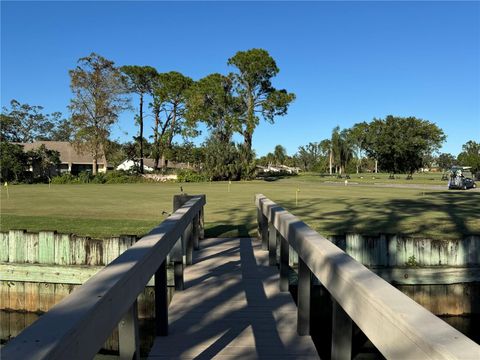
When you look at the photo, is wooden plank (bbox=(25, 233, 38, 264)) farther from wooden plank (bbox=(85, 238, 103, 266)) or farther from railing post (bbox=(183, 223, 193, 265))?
railing post (bbox=(183, 223, 193, 265))

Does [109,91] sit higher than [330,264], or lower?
higher

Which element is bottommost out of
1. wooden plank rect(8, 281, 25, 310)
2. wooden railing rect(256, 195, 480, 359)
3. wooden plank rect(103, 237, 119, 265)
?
wooden plank rect(8, 281, 25, 310)

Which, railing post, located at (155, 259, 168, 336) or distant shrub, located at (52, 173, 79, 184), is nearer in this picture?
railing post, located at (155, 259, 168, 336)

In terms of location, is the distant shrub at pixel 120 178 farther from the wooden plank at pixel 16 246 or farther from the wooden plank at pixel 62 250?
the wooden plank at pixel 62 250

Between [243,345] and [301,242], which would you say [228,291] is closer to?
[243,345]

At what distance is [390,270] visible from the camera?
775 centimetres

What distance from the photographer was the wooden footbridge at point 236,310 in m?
1.50

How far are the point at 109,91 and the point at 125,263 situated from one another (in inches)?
2249

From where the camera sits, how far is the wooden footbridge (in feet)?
4.92

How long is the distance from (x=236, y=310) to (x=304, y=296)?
1225 mm

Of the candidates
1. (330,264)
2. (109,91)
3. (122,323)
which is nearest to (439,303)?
(330,264)

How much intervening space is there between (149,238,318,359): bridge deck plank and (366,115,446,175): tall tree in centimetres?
6536

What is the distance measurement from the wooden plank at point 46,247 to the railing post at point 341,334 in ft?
20.9

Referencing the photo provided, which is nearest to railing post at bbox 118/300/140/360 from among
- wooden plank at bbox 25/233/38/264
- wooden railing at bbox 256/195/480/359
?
wooden railing at bbox 256/195/480/359
